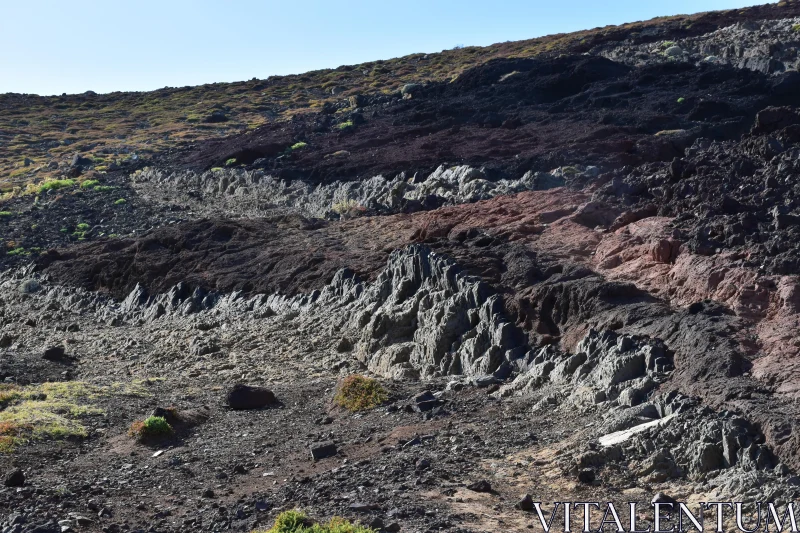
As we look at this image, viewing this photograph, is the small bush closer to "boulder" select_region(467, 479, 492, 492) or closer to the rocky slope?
the rocky slope

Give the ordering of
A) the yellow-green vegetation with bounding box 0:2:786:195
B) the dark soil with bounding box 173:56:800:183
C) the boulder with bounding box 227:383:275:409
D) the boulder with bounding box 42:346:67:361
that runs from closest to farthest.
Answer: the boulder with bounding box 227:383:275:409
the boulder with bounding box 42:346:67:361
the dark soil with bounding box 173:56:800:183
the yellow-green vegetation with bounding box 0:2:786:195

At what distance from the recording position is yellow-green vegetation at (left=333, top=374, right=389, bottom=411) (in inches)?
712

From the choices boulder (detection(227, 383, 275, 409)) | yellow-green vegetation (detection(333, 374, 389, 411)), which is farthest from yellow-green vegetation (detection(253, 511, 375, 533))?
Answer: boulder (detection(227, 383, 275, 409))

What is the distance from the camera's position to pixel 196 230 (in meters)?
35.3

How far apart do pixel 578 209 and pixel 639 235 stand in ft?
12.1

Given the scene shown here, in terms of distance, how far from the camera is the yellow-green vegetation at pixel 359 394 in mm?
18078

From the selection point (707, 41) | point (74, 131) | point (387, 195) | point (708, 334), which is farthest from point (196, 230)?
point (74, 131)

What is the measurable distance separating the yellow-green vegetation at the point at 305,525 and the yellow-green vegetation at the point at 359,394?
22.4 ft

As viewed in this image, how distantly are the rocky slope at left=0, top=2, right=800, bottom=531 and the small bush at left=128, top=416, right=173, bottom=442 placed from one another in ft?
0.85

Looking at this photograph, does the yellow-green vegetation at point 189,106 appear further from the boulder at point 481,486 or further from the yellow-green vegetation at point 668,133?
the boulder at point 481,486

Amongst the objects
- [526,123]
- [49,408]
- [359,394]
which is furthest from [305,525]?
[526,123]

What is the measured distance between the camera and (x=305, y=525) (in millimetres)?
10961

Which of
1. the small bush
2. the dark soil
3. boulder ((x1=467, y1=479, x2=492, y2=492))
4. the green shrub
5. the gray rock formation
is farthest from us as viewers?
the green shrub

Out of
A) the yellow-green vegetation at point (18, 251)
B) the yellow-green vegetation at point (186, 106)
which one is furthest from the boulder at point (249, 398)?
the yellow-green vegetation at point (186, 106)
